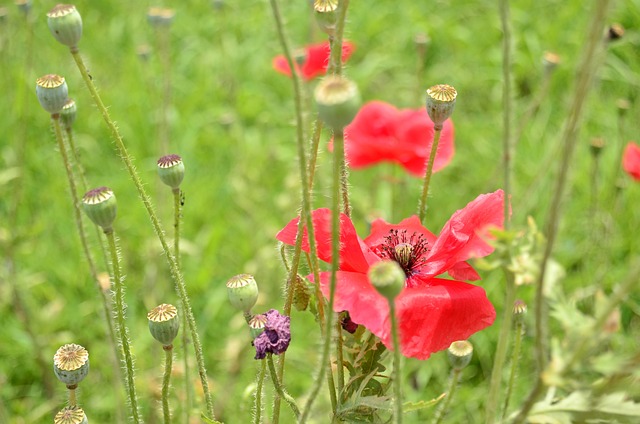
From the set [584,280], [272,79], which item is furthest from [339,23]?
[272,79]

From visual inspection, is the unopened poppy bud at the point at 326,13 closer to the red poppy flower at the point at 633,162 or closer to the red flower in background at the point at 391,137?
the red flower in background at the point at 391,137

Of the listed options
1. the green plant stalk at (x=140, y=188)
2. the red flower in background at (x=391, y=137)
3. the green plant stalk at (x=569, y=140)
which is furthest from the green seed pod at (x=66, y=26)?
the red flower in background at (x=391, y=137)

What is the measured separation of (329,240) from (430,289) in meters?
0.13

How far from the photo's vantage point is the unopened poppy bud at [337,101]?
67 centimetres

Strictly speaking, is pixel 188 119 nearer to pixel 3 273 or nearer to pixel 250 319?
pixel 3 273

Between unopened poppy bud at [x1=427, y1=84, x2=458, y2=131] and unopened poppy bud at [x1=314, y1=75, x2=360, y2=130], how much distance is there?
326mm

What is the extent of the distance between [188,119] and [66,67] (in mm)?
586

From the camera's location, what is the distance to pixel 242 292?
91cm

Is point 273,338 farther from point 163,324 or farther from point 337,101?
point 337,101

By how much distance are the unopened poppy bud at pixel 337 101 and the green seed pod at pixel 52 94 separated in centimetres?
48

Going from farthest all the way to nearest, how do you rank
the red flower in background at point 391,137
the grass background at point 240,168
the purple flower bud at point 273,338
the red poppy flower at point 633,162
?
the grass background at point 240,168 → the red flower in background at point 391,137 → the red poppy flower at point 633,162 → the purple flower bud at point 273,338

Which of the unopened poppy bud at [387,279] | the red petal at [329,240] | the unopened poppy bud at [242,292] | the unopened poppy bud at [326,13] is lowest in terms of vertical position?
the unopened poppy bud at [242,292]

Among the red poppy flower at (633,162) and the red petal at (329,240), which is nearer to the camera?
the red petal at (329,240)

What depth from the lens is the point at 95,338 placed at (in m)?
2.11
